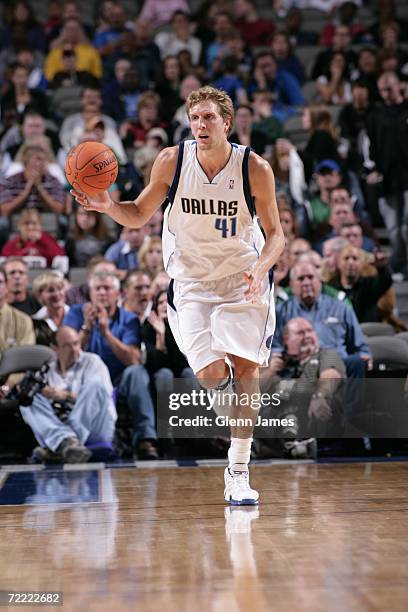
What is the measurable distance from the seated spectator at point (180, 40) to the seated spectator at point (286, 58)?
1.06 meters

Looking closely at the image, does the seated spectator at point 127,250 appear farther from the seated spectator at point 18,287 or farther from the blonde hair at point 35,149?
the blonde hair at point 35,149

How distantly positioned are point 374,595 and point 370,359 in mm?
4378

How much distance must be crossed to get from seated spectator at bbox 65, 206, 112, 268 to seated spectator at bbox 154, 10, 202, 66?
416cm

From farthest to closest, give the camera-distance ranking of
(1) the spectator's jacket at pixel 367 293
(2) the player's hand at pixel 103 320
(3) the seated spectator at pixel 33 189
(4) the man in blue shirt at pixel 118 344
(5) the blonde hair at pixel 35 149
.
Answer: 1. (5) the blonde hair at pixel 35 149
2. (3) the seated spectator at pixel 33 189
3. (1) the spectator's jacket at pixel 367 293
4. (2) the player's hand at pixel 103 320
5. (4) the man in blue shirt at pixel 118 344

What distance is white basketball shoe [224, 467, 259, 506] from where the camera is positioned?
15.6 feet

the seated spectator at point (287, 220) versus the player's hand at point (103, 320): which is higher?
the seated spectator at point (287, 220)

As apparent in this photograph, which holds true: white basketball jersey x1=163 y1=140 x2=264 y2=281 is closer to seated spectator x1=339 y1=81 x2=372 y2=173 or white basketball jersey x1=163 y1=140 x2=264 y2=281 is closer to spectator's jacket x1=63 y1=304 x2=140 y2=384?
spectator's jacket x1=63 y1=304 x2=140 y2=384

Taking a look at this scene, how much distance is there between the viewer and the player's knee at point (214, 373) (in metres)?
4.85

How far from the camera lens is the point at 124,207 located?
484 cm

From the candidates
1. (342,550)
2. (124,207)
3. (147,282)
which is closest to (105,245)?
(147,282)

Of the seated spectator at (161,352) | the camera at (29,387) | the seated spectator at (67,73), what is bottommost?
the camera at (29,387)

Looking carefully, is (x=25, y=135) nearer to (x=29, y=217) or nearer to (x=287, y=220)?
(x=29, y=217)

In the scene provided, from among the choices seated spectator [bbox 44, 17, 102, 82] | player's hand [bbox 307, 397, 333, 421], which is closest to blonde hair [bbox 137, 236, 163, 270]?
player's hand [bbox 307, 397, 333, 421]

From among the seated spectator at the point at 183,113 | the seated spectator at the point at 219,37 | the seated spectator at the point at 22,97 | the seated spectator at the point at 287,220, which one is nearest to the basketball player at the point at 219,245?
the seated spectator at the point at 287,220
